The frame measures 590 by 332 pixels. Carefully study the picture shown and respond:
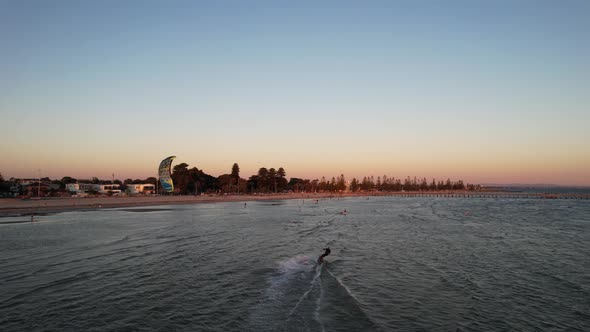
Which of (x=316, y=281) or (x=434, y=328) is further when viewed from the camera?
(x=316, y=281)

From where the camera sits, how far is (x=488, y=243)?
32281 mm

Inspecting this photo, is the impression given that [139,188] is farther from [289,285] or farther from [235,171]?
[289,285]

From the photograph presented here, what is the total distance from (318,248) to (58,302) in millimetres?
18534

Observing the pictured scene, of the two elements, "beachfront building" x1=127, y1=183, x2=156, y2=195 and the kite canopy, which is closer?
the kite canopy

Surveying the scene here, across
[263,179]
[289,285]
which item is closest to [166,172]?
[263,179]

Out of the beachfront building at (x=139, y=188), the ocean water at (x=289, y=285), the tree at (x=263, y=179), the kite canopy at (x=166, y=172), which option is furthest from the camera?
the tree at (x=263, y=179)

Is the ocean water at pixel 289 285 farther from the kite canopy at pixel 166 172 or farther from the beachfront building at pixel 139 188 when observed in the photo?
the beachfront building at pixel 139 188

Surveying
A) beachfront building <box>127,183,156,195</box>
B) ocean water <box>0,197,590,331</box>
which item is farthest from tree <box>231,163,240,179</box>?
ocean water <box>0,197,590,331</box>

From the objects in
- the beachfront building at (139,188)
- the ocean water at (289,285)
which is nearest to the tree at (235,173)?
the beachfront building at (139,188)

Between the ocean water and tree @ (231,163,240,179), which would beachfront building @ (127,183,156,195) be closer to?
tree @ (231,163,240,179)

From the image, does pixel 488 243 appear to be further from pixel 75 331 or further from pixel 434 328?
pixel 75 331

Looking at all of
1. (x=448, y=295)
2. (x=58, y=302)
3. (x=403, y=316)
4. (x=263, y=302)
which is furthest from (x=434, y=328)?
(x=58, y=302)

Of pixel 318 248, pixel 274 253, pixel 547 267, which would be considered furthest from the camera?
pixel 318 248

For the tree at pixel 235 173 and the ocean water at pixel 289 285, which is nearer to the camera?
the ocean water at pixel 289 285
